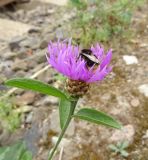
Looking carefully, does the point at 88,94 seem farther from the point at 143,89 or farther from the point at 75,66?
the point at 75,66

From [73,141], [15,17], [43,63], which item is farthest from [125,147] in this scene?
[15,17]

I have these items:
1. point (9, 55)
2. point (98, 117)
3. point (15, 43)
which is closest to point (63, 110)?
point (98, 117)

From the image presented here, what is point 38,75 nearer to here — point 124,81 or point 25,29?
point 124,81

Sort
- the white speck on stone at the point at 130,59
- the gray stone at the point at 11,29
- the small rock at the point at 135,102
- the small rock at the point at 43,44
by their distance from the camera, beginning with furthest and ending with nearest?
the gray stone at the point at 11,29 → the small rock at the point at 43,44 → the white speck on stone at the point at 130,59 → the small rock at the point at 135,102

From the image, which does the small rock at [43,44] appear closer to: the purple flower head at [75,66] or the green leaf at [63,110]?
the green leaf at [63,110]

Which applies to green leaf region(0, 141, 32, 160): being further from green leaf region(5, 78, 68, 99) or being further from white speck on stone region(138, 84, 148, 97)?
white speck on stone region(138, 84, 148, 97)

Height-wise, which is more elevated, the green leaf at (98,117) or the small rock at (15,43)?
the green leaf at (98,117)

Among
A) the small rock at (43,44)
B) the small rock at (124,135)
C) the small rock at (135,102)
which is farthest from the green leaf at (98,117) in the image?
the small rock at (43,44)
